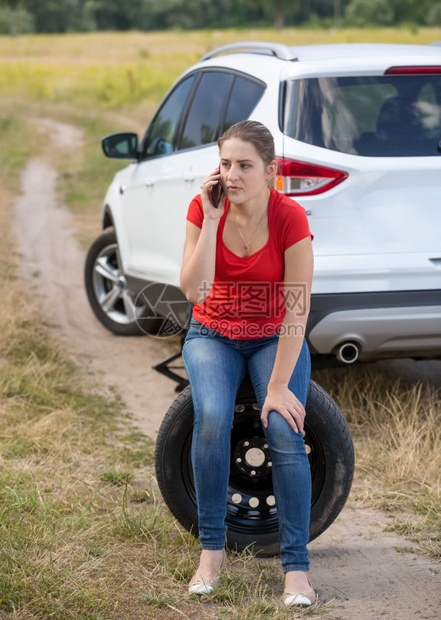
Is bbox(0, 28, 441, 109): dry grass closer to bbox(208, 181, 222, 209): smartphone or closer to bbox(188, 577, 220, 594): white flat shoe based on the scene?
bbox(208, 181, 222, 209): smartphone

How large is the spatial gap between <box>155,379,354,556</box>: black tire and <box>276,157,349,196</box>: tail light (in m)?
1.13

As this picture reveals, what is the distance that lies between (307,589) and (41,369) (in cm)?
292

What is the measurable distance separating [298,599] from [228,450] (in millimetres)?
550

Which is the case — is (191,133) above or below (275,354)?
above

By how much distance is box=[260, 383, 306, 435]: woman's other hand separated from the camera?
3.36 meters

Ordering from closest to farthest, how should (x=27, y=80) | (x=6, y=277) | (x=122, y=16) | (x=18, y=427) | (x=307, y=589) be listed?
(x=307, y=589) < (x=18, y=427) < (x=6, y=277) < (x=27, y=80) < (x=122, y=16)

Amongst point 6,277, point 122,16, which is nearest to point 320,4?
point 122,16

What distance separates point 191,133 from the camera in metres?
5.74

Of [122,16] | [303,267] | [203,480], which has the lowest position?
[203,480]

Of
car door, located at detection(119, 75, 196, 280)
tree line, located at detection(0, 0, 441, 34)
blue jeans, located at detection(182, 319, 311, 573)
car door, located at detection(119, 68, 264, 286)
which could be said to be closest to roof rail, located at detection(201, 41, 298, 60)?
car door, located at detection(119, 68, 264, 286)

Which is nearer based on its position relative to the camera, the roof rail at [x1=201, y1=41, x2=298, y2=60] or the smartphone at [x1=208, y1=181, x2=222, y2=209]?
the smartphone at [x1=208, y1=181, x2=222, y2=209]

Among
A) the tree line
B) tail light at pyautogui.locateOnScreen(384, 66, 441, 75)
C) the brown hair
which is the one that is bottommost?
the brown hair

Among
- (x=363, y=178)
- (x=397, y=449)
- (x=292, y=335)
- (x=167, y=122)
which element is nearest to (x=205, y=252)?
(x=292, y=335)

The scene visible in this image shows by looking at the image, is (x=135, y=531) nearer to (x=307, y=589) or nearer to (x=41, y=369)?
(x=307, y=589)
